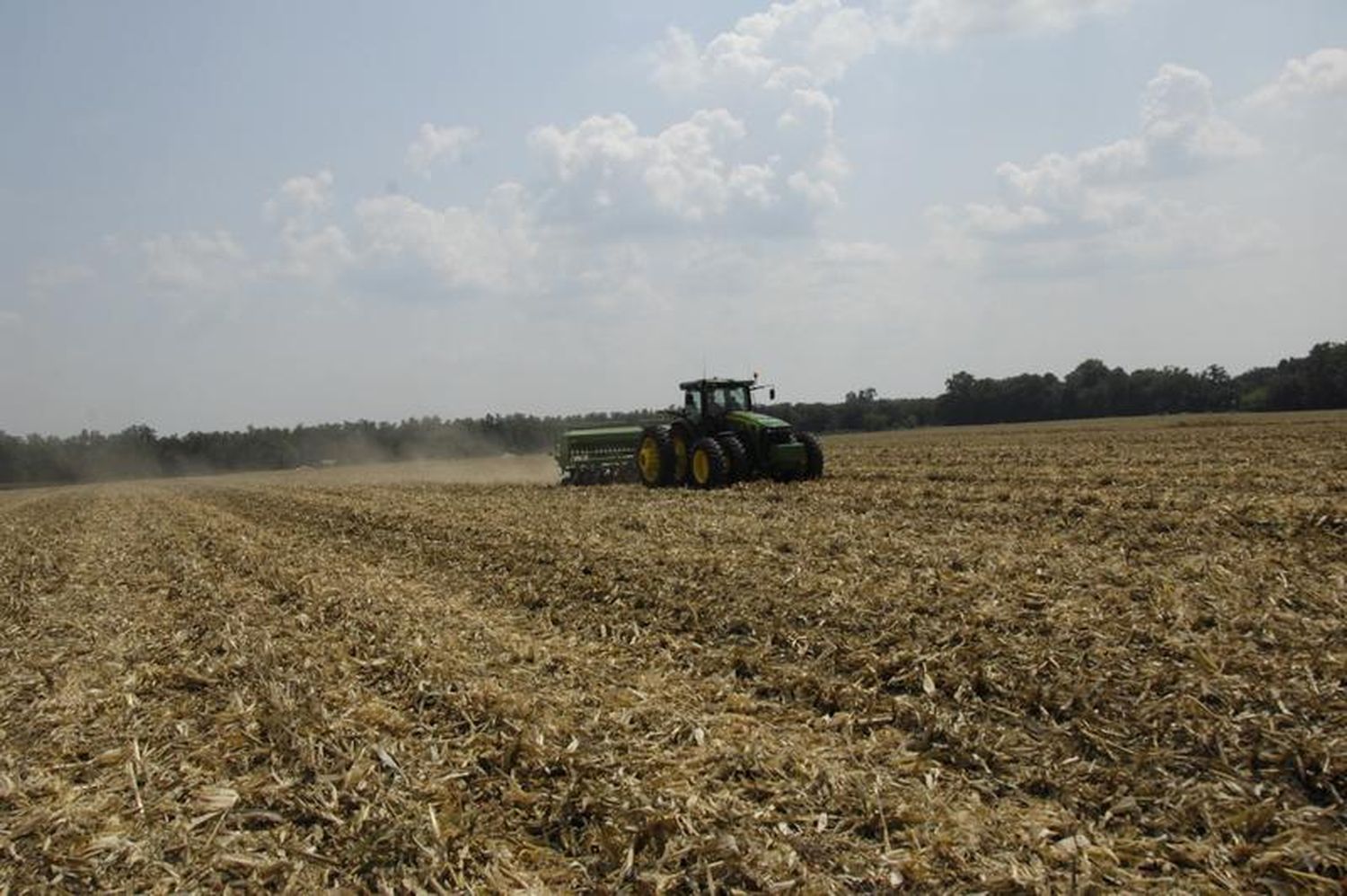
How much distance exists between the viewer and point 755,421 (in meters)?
18.7

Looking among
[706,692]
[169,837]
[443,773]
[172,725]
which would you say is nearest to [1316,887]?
[706,692]

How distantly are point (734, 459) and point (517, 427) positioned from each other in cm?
5150

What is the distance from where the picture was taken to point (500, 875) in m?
3.69

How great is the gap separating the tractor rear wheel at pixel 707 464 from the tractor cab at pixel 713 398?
980mm

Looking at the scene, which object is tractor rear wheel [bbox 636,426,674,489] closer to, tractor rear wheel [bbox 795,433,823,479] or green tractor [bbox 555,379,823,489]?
green tractor [bbox 555,379,823,489]

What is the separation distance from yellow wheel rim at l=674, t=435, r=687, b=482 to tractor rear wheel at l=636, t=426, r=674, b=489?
0.26 ft

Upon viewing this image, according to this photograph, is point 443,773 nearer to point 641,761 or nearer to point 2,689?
point 641,761

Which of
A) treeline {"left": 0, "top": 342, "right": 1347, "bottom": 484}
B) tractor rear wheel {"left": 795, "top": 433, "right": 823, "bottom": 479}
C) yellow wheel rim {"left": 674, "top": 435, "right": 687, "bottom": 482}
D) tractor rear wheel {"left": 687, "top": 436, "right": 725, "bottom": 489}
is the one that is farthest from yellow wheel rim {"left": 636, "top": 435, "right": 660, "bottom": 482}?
treeline {"left": 0, "top": 342, "right": 1347, "bottom": 484}

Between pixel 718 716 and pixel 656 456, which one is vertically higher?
pixel 656 456

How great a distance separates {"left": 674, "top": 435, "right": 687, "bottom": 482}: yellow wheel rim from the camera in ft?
62.9

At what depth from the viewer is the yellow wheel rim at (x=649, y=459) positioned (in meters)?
19.7

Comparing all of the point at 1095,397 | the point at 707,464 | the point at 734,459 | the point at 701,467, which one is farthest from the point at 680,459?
the point at 1095,397

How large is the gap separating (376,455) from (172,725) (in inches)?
2536

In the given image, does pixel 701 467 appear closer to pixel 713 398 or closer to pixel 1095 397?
pixel 713 398
